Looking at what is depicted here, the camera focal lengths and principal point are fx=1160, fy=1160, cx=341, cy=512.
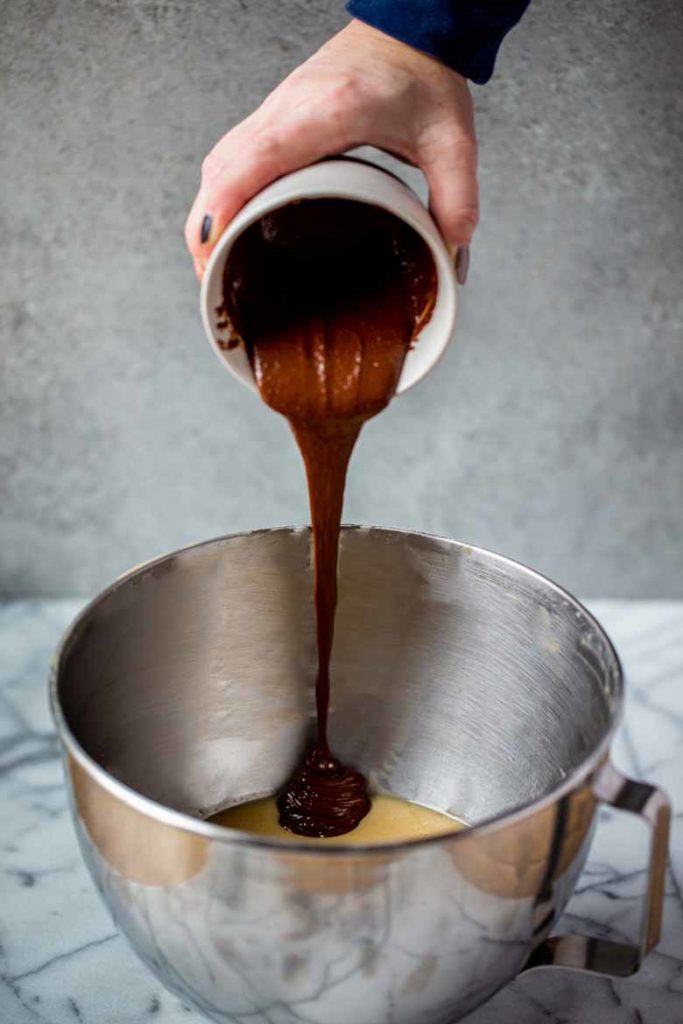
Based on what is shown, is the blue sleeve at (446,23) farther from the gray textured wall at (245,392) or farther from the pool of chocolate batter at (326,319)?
the gray textured wall at (245,392)

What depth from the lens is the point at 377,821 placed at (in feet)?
3.52

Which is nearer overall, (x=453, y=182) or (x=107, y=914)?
(x=453, y=182)

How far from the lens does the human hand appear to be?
2.81 ft

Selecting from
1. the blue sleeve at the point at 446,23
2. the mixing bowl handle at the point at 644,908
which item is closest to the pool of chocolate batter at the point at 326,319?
the blue sleeve at the point at 446,23

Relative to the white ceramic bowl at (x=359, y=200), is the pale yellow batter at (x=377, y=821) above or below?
below

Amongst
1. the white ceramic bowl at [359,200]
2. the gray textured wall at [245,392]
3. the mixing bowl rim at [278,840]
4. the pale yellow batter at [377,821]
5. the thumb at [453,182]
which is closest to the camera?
the mixing bowl rim at [278,840]

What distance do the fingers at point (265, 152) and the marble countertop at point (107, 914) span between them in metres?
0.59

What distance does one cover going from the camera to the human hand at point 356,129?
856 millimetres

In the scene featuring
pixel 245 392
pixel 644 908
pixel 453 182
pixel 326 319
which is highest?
pixel 453 182

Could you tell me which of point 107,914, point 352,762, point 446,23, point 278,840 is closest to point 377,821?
point 352,762

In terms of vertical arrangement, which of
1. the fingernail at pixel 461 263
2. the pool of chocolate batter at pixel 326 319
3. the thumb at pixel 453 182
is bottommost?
the pool of chocolate batter at pixel 326 319

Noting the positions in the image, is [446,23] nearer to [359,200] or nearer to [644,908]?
[359,200]

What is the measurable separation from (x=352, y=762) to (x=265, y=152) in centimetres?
58

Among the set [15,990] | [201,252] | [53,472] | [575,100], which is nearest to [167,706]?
[15,990]
